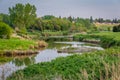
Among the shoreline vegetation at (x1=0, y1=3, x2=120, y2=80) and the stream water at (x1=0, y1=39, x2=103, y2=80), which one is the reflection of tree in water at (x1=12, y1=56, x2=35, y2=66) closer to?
the stream water at (x1=0, y1=39, x2=103, y2=80)

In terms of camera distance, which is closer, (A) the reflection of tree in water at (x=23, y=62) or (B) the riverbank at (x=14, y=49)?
(A) the reflection of tree in water at (x=23, y=62)

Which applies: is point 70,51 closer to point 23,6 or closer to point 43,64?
point 43,64

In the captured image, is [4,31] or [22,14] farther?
[22,14]

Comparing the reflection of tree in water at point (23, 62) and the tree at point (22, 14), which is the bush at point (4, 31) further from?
the tree at point (22, 14)

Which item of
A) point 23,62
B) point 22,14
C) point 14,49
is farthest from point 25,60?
point 22,14

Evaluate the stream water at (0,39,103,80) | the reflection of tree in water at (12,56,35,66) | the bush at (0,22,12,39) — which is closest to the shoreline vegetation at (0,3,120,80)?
the bush at (0,22,12,39)

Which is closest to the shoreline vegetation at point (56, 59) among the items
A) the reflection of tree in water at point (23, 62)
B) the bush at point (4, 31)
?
the bush at point (4, 31)

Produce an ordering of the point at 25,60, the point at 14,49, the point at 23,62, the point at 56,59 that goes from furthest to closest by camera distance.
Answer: the point at 14,49, the point at 25,60, the point at 23,62, the point at 56,59

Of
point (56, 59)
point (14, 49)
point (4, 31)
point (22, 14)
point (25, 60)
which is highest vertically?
point (22, 14)

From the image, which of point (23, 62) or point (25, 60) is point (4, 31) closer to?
point (25, 60)

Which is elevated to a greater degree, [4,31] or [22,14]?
[22,14]

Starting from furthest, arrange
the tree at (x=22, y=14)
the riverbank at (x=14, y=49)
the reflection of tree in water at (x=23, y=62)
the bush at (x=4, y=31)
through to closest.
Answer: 1. the tree at (x=22, y=14)
2. the bush at (x=4, y=31)
3. the riverbank at (x=14, y=49)
4. the reflection of tree in water at (x=23, y=62)

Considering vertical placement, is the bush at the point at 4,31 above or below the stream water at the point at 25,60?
above

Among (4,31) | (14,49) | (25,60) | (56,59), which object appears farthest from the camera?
(4,31)
